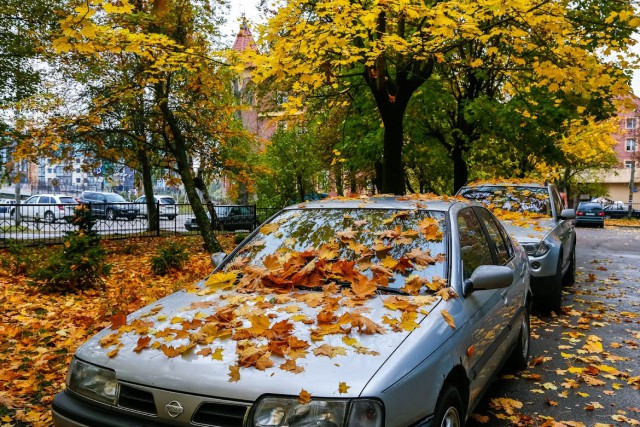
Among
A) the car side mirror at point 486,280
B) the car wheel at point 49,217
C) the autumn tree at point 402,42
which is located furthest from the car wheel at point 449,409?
the car wheel at point 49,217

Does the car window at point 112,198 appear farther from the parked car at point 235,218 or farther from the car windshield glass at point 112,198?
the parked car at point 235,218

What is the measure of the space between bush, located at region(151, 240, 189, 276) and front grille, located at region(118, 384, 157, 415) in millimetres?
8737

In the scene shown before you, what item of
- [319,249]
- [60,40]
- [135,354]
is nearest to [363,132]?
[60,40]

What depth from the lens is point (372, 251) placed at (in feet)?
11.4

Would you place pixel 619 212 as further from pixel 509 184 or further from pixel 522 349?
pixel 522 349

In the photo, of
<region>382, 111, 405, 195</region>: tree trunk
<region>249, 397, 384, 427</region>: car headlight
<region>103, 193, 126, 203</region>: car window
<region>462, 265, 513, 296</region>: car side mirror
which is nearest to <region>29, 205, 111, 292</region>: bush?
<region>382, 111, 405, 195</region>: tree trunk

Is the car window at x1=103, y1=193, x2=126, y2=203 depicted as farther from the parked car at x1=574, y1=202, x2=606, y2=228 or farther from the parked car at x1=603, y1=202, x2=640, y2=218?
the parked car at x1=603, y1=202, x2=640, y2=218

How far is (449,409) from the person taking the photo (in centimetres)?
271

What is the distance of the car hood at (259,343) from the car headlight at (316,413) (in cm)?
4

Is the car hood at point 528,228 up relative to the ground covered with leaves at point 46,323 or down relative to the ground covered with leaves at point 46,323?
up

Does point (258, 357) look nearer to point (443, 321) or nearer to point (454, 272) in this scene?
point (443, 321)

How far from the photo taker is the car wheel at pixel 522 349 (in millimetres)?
4836

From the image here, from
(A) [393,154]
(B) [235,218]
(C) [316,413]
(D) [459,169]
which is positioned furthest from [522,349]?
(B) [235,218]

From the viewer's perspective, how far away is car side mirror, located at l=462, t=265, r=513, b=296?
10.4 feet
